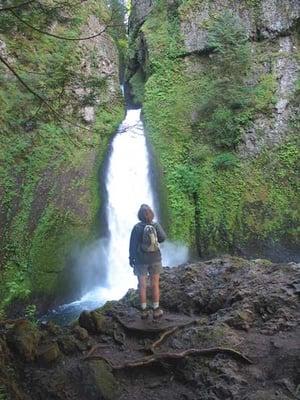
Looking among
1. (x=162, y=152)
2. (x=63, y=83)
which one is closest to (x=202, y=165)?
(x=162, y=152)

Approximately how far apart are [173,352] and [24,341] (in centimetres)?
175

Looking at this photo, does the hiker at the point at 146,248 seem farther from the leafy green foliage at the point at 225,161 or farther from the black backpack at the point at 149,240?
the leafy green foliage at the point at 225,161

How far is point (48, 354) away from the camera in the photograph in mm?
4871

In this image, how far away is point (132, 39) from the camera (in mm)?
22547

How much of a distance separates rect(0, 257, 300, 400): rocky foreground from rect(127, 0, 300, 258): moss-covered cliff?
6.57 meters

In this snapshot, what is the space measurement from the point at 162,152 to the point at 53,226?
520 centimetres

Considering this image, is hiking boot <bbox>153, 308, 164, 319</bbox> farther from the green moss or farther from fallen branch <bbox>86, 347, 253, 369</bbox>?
the green moss

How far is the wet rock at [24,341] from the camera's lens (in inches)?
190

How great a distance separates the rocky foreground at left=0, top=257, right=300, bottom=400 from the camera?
14.5 ft

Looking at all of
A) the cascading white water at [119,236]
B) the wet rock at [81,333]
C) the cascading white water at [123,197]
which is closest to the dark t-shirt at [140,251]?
the wet rock at [81,333]

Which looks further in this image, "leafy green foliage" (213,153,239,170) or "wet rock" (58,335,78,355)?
"leafy green foliage" (213,153,239,170)

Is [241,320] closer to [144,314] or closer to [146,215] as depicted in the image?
[144,314]

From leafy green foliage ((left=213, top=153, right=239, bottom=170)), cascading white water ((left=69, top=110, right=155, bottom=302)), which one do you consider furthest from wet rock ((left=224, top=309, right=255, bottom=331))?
leafy green foliage ((left=213, top=153, right=239, bottom=170))

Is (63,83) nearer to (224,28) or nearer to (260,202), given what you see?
(260,202)
